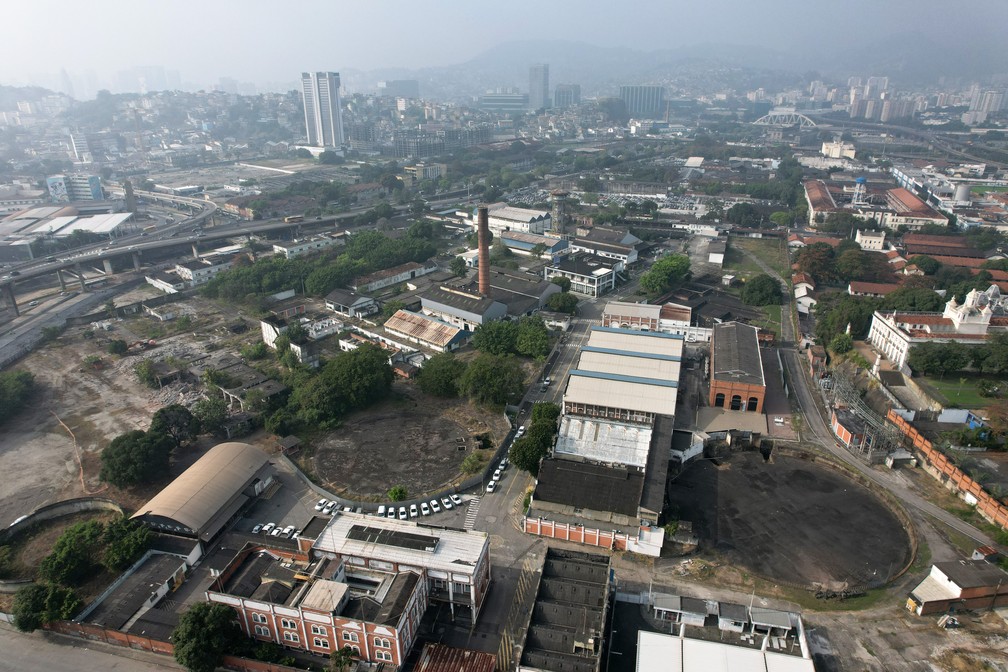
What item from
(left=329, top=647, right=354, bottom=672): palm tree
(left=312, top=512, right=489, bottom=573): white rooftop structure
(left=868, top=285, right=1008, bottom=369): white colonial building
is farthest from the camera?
(left=868, top=285, right=1008, bottom=369): white colonial building

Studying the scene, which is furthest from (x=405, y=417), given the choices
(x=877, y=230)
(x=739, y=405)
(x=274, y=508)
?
(x=877, y=230)

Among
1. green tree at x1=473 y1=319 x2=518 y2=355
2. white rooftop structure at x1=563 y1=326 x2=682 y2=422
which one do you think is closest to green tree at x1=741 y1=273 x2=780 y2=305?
white rooftop structure at x1=563 y1=326 x2=682 y2=422

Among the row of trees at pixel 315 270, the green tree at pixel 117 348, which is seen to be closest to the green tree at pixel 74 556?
the green tree at pixel 117 348

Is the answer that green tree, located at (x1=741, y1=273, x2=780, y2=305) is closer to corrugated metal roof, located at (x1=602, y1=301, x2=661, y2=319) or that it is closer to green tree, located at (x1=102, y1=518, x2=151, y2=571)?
corrugated metal roof, located at (x1=602, y1=301, x2=661, y2=319)

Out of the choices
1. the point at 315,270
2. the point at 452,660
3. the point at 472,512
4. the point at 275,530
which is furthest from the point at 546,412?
the point at 315,270

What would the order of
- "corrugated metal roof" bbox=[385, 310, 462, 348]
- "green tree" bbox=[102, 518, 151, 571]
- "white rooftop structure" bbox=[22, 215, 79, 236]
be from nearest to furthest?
"green tree" bbox=[102, 518, 151, 571]
"corrugated metal roof" bbox=[385, 310, 462, 348]
"white rooftop structure" bbox=[22, 215, 79, 236]

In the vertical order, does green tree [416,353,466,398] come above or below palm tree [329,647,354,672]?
above

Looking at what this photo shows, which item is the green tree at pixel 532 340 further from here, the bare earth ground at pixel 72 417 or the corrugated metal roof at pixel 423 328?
the bare earth ground at pixel 72 417
